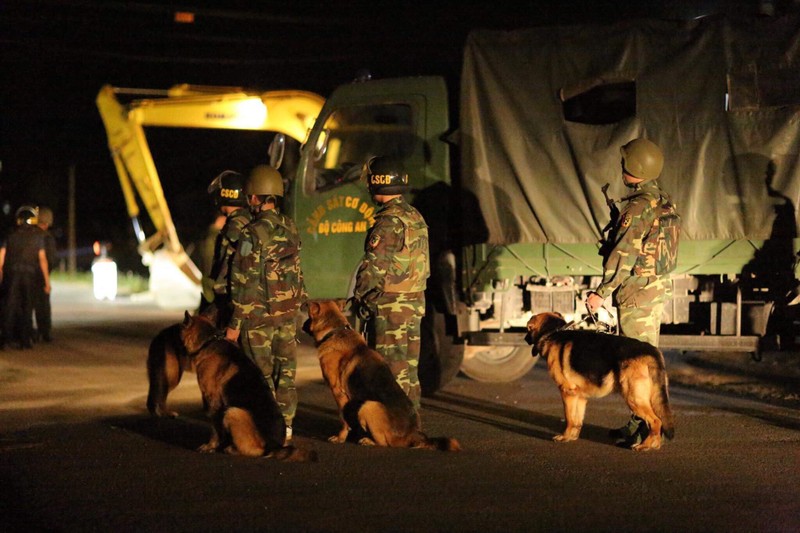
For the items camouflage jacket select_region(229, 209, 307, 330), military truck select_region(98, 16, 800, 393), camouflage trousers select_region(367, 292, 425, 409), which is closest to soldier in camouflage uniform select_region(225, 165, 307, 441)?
camouflage jacket select_region(229, 209, 307, 330)

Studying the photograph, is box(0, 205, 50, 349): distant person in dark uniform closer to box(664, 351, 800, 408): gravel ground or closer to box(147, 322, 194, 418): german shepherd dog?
box(147, 322, 194, 418): german shepherd dog

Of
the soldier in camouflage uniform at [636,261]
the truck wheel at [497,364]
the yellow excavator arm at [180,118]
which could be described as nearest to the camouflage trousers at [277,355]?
the soldier in camouflage uniform at [636,261]

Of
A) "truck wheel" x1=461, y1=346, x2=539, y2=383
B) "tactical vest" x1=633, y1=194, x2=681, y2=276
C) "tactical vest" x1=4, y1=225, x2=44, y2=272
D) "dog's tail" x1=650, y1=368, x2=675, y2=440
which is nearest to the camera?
"dog's tail" x1=650, y1=368, x2=675, y2=440

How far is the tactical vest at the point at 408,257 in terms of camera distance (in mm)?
7512

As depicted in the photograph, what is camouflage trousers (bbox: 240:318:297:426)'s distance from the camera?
24.0 ft

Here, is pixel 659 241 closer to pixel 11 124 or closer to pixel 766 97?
pixel 766 97

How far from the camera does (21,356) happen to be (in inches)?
517

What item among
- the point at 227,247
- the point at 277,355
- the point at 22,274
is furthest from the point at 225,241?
the point at 22,274

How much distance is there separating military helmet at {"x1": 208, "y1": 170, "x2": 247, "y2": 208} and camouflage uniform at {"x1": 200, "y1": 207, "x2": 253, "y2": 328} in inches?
3.5

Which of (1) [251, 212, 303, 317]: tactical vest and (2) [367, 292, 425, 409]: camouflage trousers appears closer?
(1) [251, 212, 303, 317]: tactical vest

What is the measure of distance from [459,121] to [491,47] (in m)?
0.72

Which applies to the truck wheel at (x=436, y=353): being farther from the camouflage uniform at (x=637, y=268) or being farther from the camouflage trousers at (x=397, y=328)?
the camouflage uniform at (x=637, y=268)

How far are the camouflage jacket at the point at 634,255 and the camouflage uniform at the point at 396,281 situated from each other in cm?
132

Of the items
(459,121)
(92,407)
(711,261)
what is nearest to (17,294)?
(92,407)
